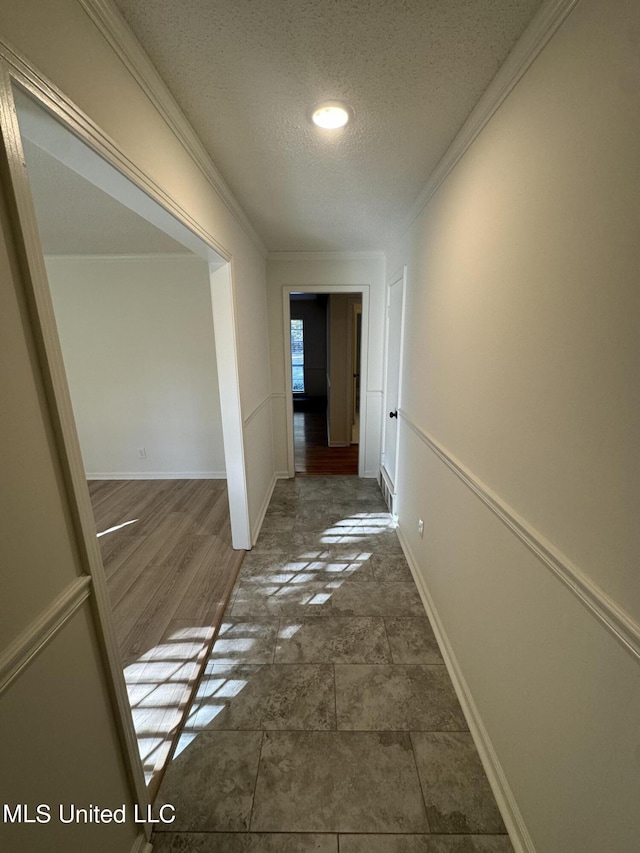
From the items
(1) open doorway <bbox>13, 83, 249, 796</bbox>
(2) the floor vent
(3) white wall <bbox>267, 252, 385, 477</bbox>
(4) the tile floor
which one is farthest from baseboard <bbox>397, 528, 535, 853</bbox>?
A: (3) white wall <bbox>267, 252, 385, 477</bbox>

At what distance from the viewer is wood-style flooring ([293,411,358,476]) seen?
4.14 metres

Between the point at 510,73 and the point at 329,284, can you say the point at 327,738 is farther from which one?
the point at 329,284

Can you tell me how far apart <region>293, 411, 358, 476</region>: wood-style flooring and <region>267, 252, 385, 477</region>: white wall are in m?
0.89

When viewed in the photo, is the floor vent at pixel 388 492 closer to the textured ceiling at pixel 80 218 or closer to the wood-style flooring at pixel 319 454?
the wood-style flooring at pixel 319 454

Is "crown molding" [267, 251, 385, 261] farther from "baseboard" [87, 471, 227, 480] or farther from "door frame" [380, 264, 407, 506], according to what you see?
"baseboard" [87, 471, 227, 480]

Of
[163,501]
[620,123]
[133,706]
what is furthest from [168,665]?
[620,123]

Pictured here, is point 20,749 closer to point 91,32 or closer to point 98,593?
point 98,593

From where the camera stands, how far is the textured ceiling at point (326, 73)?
871 mm

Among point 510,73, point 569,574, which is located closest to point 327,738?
point 569,574

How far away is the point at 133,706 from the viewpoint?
4.72ft

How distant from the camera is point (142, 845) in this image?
100 cm

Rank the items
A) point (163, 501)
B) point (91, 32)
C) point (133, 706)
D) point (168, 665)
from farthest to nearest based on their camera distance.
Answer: point (163, 501), point (168, 665), point (133, 706), point (91, 32)

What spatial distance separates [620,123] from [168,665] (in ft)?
8.05

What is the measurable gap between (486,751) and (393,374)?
2.49m
